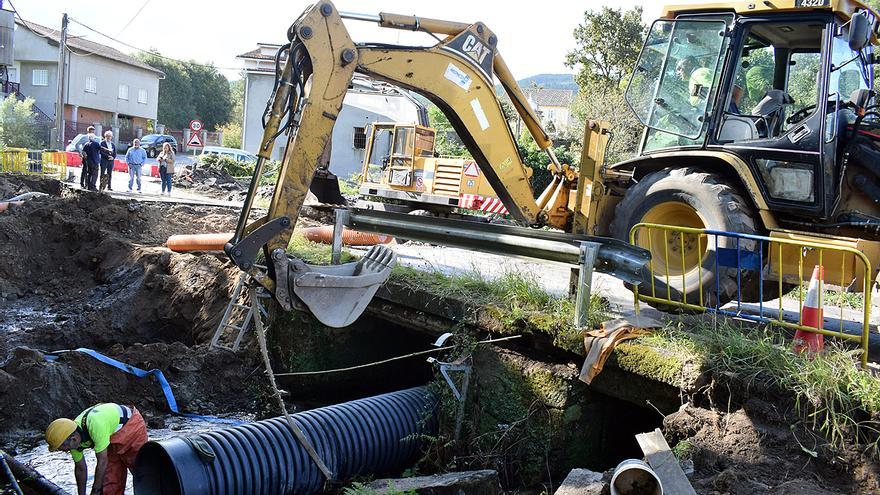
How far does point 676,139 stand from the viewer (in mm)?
7180

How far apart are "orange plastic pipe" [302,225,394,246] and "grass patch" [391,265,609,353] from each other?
9.20 feet

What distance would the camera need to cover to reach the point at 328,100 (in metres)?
5.30

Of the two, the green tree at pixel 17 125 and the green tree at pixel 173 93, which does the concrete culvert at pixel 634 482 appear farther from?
the green tree at pixel 173 93

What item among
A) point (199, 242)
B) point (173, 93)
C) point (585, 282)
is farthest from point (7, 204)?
point (173, 93)

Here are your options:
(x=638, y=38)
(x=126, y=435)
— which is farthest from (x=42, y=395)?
(x=638, y=38)

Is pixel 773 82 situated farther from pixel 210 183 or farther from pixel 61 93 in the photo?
pixel 61 93

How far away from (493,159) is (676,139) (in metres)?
1.95

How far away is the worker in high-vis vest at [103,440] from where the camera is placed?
16.3ft

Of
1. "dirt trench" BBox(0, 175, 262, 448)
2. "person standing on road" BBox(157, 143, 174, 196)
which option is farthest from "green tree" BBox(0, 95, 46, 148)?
"dirt trench" BBox(0, 175, 262, 448)

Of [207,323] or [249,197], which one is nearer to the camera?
[249,197]

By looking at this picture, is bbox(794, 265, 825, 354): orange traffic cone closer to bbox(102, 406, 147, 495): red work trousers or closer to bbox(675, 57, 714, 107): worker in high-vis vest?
bbox(675, 57, 714, 107): worker in high-vis vest

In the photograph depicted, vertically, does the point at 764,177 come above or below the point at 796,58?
below

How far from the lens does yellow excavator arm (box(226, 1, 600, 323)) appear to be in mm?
5113

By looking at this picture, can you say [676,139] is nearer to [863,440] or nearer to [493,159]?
[493,159]
